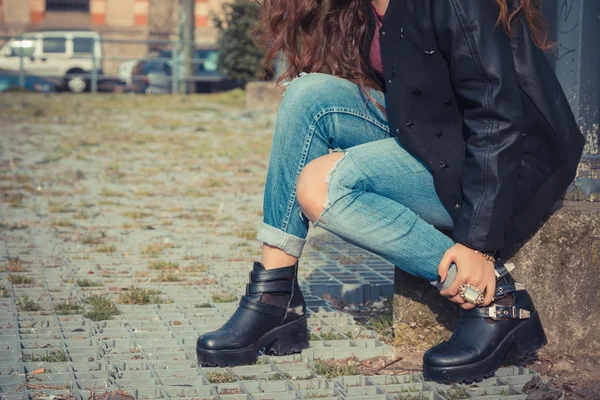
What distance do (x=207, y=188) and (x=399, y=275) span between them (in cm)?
386

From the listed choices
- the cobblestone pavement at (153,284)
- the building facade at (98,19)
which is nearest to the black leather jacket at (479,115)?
the cobblestone pavement at (153,284)

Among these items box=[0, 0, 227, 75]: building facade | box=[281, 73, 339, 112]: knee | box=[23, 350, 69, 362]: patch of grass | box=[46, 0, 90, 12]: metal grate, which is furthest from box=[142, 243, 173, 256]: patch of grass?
box=[46, 0, 90, 12]: metal grate

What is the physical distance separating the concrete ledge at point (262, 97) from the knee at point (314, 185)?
11.1m

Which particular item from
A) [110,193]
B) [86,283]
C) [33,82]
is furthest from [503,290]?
[33,82]

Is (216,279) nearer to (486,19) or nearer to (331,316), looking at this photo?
(331,316)

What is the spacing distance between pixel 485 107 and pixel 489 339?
0.65m

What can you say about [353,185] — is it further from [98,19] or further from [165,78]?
[98,19]

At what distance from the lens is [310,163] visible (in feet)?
8.89

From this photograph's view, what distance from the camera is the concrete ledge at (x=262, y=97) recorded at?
45.2 feet

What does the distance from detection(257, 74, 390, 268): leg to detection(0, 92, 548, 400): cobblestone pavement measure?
38cm

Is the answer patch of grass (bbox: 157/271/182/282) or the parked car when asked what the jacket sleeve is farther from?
the parked car

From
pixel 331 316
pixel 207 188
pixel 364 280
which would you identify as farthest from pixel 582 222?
pixel 207 188

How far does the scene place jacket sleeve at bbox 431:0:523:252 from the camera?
7.77 ft

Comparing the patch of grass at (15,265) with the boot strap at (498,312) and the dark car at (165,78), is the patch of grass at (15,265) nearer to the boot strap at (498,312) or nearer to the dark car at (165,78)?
the boot strap at (498,312)
